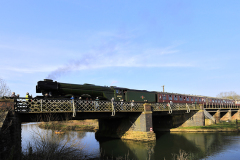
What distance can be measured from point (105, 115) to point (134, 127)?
19.4 feet

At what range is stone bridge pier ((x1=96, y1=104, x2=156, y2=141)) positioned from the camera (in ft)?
80.8

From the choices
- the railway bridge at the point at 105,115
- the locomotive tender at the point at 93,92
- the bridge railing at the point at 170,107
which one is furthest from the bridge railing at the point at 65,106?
the bridge railing at the point at 170,107

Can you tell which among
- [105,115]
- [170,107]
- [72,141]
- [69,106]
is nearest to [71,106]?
[69,106]

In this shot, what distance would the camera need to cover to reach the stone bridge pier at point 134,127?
24.6m

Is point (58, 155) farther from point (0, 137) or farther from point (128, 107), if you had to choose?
point (128, 107)

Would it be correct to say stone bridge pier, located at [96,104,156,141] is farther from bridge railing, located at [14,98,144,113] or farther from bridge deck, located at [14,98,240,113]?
bridge railing, located at [14,98,144,113]

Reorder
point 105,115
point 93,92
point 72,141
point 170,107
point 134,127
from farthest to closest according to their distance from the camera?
point 170,107, point 134,127, point 93,92, point 105,115, point 72,141

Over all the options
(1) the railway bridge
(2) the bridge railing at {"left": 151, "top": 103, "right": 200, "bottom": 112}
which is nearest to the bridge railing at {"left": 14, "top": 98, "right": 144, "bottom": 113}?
(1) the railway bridge

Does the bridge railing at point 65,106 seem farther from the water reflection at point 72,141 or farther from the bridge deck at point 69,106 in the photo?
the water reflection at point 72,141

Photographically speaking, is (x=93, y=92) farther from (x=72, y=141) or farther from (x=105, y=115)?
(x=72, y=141)

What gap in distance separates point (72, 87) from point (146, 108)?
10.6m

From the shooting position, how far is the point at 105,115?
72.2 ft

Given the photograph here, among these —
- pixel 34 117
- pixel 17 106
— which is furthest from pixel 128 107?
pixel 17 106

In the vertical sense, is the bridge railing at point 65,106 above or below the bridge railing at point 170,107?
above
